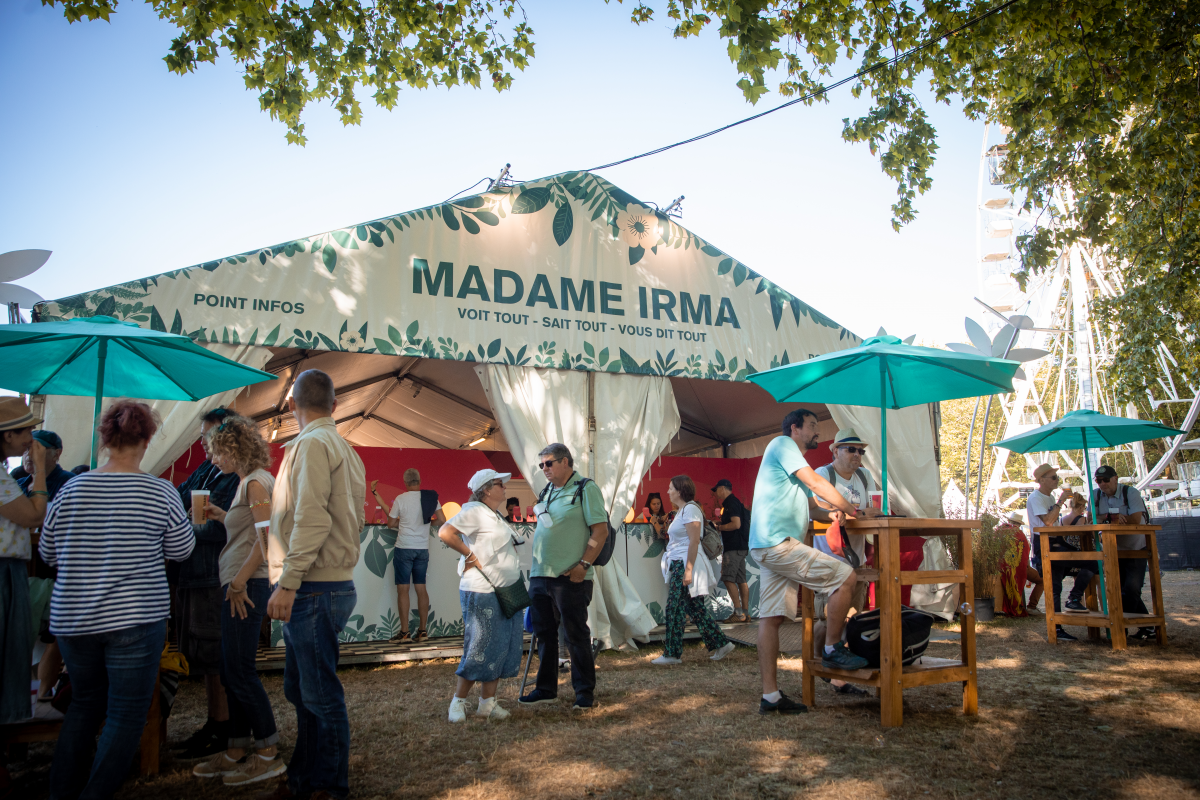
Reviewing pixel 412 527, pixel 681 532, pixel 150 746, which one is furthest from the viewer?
pixel 412 527

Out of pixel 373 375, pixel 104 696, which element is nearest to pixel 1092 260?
pixel 373 375

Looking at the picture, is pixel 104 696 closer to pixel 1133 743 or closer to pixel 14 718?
pixel 14 718

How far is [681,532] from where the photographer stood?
6.84m

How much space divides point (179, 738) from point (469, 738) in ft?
5.23

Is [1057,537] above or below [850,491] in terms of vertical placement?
below

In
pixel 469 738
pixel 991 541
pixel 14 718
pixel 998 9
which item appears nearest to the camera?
pixel 14 718

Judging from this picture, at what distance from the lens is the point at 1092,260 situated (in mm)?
24469

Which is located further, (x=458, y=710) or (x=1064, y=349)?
(x=1064, y=349)

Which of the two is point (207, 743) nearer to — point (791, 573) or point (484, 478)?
point (484, 478)

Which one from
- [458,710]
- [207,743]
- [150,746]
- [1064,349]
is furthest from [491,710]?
[1064,349]

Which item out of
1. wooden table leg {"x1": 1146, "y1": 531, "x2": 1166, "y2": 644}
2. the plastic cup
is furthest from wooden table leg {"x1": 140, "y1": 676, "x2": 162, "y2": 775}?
wooden table leg {"x1": 1146, "y1": 531, "x2": 1166, "y2": 644}

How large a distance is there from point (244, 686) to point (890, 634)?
3.18 metres

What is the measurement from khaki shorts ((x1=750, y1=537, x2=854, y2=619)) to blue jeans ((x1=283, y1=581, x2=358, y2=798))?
2366 mm

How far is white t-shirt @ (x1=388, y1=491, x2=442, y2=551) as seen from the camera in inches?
286
